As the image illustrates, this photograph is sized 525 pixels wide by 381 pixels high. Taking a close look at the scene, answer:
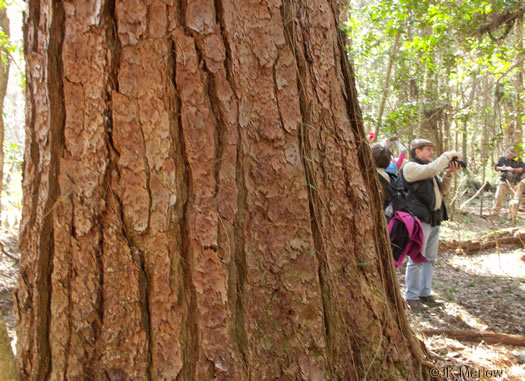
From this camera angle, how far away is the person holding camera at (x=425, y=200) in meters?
4.21

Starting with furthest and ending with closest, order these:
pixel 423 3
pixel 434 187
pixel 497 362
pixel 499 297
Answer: pixel 423 3 → pixel 499 297 → pixel 434 187 → pixel 497 362

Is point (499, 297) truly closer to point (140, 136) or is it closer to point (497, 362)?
point (497, 362)

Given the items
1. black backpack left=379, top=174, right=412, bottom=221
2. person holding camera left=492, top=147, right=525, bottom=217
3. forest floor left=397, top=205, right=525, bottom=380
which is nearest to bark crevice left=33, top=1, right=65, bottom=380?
forest floor left=397, top=205, right=525, bottom=380

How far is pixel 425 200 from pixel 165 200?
143 inches

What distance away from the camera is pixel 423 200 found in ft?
14.0

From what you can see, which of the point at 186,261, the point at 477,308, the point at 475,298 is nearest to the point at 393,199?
the point at 477,308

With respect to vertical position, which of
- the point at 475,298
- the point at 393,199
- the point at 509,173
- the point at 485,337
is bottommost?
the point at 475,298

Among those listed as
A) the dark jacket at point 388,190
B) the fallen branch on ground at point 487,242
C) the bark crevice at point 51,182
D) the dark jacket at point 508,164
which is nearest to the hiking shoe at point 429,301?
the dark jacket at point 388,190

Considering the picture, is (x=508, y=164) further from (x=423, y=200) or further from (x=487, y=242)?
(x=423, y=200)

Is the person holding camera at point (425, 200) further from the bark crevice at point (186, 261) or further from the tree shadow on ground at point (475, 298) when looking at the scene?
the bark crevice at point (186, 261)

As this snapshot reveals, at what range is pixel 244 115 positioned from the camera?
1400 millimetres

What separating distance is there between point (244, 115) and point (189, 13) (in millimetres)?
391

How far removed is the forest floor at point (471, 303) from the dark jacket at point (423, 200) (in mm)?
1011

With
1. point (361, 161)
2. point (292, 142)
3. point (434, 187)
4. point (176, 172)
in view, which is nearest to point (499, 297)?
point (434, 187)
